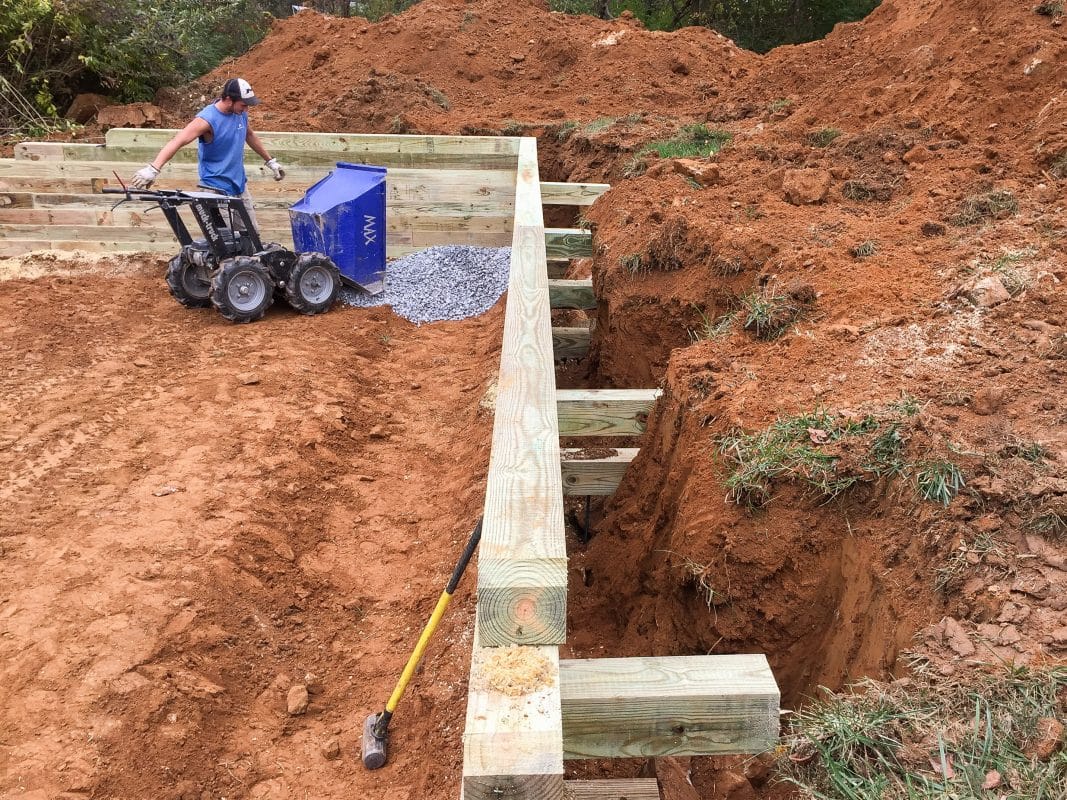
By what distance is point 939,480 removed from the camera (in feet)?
6.84

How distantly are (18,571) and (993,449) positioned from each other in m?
4.48

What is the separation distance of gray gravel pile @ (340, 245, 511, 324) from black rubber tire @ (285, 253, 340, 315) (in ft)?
1.50

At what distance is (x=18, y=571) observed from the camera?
12.4ft

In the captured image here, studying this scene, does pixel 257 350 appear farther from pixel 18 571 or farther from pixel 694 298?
pixel 694 298

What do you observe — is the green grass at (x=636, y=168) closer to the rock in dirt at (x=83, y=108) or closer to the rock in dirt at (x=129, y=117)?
the rock in dirt at (x=129, y=117)

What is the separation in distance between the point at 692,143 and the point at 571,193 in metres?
1.22

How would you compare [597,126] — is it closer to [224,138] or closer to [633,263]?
[224,138]

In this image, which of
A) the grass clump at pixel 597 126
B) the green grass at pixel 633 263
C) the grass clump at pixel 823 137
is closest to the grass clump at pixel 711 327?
the green grass at pixel 633 263

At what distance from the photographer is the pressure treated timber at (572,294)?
4.80 m

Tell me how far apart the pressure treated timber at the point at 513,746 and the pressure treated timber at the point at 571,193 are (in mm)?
5566

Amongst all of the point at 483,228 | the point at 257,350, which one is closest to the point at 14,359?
the point at 257,350

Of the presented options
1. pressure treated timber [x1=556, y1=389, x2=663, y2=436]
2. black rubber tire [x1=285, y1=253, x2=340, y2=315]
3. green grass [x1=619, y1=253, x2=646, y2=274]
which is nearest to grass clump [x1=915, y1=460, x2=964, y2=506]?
pressure treated timber [x1=556, y1=389, x2=663, y2=436]

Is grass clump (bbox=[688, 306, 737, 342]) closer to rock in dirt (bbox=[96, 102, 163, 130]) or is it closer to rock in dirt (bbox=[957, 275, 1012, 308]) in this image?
rock in dirt (bbox=[957, 275, 1012, 308])

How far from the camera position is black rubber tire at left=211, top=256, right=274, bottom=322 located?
6754 millimetres
